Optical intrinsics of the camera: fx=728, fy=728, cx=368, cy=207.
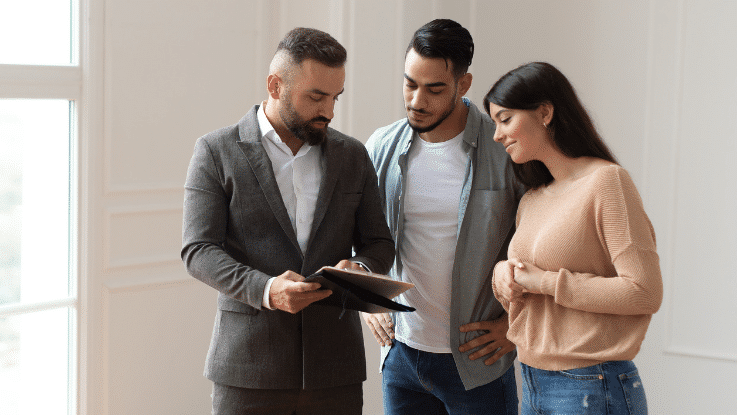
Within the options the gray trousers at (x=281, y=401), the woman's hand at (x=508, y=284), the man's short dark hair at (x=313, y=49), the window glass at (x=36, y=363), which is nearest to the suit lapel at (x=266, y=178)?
the man's short dark hair at (x=313, y=49)

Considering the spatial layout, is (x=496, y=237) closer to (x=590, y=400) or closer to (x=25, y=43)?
(x=590, y=400)

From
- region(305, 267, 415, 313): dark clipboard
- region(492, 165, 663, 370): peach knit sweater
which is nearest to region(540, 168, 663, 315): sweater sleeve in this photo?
region(492, 165, 663, 370): peach knit sweater

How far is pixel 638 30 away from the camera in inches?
131

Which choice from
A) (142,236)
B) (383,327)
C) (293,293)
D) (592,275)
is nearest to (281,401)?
(293,293)

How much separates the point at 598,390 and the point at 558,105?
0.63 m

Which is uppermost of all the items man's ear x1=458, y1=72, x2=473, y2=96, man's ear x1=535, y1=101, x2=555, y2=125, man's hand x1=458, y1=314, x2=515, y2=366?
man's ear x1=458, y1=72, x2=473, y2=96

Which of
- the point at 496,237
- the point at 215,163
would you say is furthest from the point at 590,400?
the point at 215,163

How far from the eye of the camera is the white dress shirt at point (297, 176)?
1.76m

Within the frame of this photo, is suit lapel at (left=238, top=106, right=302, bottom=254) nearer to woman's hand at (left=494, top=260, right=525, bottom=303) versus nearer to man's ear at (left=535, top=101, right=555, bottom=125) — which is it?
woman's hand at (left=494, top=260, right=525, bottom=303)

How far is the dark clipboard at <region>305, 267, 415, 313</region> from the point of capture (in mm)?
1538

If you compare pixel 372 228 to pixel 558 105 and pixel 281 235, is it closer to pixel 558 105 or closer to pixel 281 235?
pixel 281 235

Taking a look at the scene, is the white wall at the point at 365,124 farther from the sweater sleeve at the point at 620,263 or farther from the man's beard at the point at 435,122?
the sweater sleeve at the point at 620,263

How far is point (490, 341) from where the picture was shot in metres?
1.92

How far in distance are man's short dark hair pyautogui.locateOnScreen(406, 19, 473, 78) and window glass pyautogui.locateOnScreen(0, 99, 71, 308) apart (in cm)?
150
